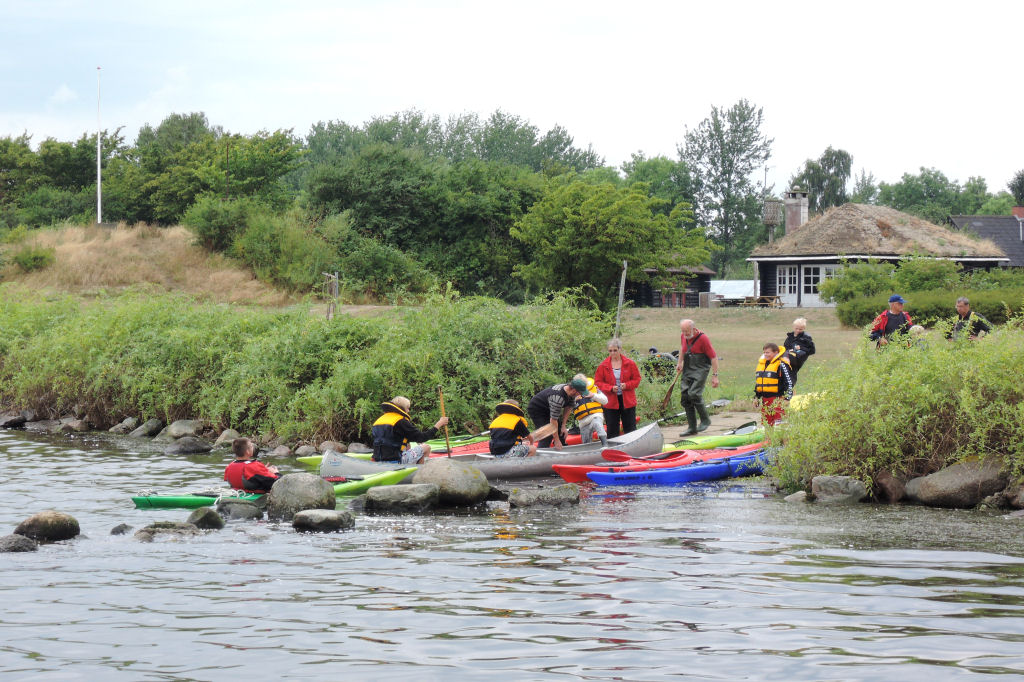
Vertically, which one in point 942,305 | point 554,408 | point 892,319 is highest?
point 942,305

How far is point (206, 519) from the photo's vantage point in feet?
38.8

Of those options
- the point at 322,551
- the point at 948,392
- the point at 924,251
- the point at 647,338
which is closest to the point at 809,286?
the point at 924,251

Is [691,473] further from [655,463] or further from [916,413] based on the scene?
[916,413]

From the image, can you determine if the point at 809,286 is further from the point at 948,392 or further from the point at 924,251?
the point at 948,392

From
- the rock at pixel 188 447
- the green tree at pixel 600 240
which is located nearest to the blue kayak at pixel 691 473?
the rock at pixel 188 447

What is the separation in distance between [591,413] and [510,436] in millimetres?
1651

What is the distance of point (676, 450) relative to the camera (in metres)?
15.8

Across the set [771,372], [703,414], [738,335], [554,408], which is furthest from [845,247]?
[554,408]

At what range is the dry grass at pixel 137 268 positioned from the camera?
4169 centimetres

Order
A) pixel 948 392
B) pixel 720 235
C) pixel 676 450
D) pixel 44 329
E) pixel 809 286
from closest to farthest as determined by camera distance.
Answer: pixel 948 392 → pixel 676 450 → pixel 44 329 → pixel 809 286 → pixel 720 235

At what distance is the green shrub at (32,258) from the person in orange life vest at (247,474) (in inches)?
1329

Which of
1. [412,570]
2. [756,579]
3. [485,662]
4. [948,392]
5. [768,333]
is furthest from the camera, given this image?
[768,333]

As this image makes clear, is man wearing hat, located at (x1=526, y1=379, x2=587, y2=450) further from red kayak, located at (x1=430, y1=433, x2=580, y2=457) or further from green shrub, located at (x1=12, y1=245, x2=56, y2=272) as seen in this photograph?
green shrub, located at (x1=12, y1=245, x2=56, y2=272)

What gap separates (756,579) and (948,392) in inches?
193
